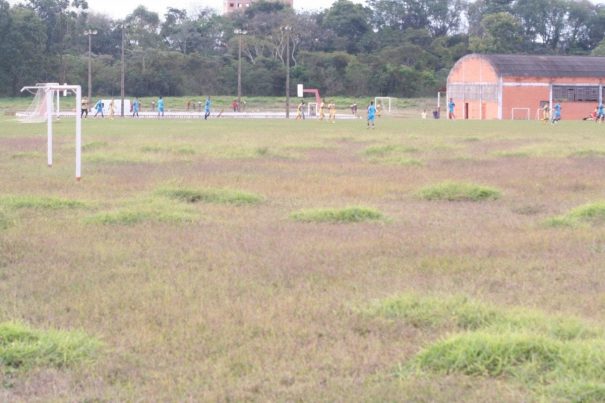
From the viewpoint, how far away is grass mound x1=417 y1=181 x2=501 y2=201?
52.0 ft

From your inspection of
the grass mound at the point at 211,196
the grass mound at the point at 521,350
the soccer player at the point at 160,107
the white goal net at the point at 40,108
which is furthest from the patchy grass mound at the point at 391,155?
the soccer player at the point at 160,107

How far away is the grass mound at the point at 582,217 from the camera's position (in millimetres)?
12641

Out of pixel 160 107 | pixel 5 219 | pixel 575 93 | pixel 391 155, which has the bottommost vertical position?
pixel 5 219

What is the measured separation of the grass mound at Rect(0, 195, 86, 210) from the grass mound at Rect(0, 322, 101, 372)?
7.24m

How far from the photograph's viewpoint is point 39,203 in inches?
559

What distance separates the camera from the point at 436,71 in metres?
96.8

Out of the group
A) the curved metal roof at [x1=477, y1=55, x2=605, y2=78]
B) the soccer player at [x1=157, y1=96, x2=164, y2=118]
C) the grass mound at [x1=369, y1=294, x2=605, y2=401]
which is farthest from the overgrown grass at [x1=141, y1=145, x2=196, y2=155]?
the curved metal roof at [x1=477, y1=55, x2=605, y2=78]

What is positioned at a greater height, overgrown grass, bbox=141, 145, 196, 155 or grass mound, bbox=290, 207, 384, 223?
overgrown grass, bbox=141, 145, 196, 155

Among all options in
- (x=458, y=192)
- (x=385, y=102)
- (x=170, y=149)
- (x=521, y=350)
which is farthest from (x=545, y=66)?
(x=521, y=350)

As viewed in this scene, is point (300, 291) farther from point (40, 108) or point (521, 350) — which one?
point (40, 108)

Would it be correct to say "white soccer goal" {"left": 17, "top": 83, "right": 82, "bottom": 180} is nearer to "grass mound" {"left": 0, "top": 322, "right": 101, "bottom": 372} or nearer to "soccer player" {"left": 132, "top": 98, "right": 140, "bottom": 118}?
"grass mound" {"left": 0, "top": 322, "right": 101, "bottom": 372}

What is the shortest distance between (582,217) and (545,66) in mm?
63704

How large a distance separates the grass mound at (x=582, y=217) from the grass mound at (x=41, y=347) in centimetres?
732

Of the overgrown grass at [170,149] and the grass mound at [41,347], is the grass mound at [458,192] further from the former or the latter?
the overgrown grass at [170,149]
